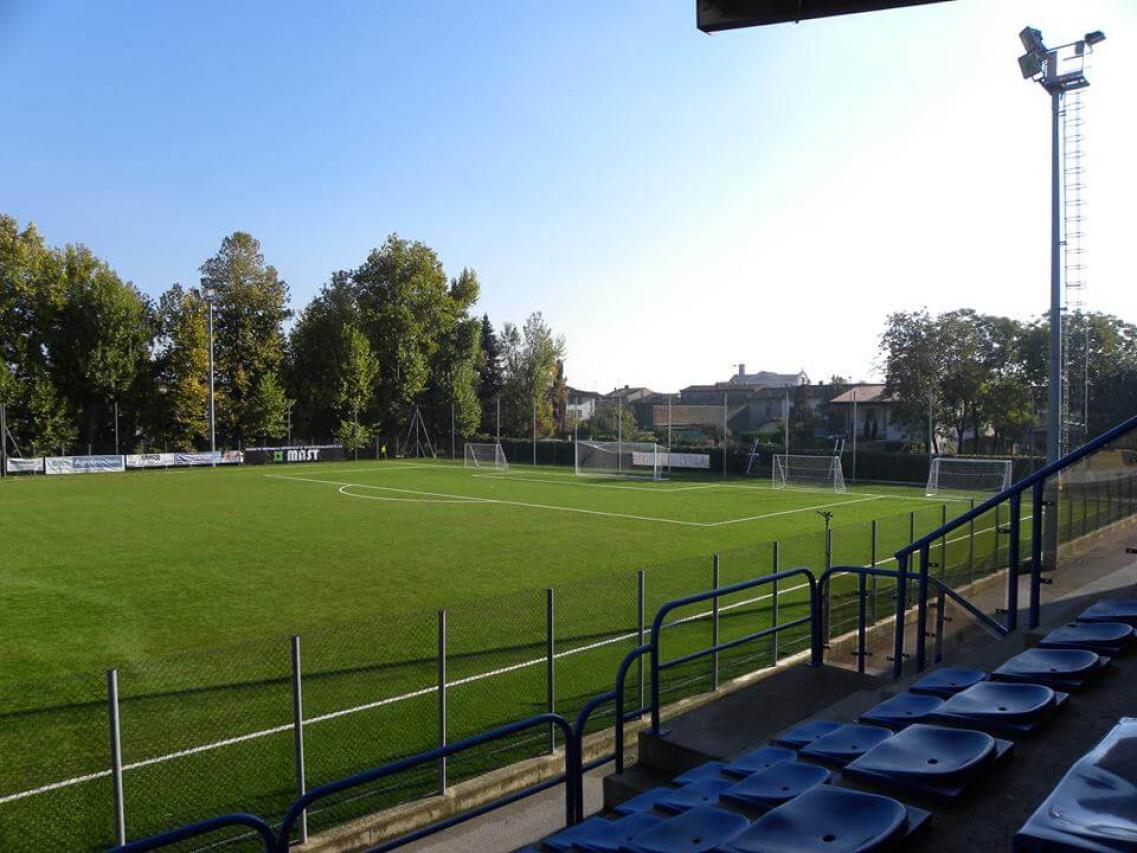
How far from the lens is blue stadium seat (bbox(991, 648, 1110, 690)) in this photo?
501cm

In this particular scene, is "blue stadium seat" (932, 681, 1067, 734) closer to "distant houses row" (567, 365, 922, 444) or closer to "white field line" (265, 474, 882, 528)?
"white field line" (265, 474, 882, 528)

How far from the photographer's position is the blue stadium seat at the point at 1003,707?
14.4ft

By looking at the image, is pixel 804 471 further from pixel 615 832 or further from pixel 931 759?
pixel 615 832

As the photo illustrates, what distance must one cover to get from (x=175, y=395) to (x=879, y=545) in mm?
52342

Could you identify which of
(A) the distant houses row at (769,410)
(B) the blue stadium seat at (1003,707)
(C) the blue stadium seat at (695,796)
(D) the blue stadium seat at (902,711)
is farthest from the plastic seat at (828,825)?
(A) the distant houses row at (769,410)

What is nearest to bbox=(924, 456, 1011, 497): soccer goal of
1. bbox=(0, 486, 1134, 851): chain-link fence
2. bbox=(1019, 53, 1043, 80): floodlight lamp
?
bbox=(1019, 53, 1043, 80): floodlight lamp

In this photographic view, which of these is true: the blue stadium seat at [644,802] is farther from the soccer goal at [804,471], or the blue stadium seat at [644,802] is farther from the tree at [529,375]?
the tree at [529,375]

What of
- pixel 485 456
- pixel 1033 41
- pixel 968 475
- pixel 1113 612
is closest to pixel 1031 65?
pixel 1033 41

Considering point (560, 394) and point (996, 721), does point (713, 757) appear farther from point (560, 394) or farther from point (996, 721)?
point (560, 394)

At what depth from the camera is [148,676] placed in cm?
1070

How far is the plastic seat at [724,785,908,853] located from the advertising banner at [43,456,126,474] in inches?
2188

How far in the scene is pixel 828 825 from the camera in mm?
3320

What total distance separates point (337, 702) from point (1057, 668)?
7.57 m

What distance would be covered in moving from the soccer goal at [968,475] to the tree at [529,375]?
42891 millimetres
